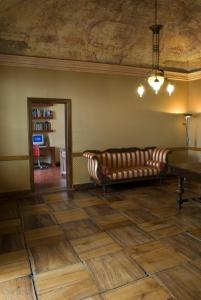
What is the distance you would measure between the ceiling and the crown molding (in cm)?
10

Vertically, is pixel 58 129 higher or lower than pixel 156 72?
lower

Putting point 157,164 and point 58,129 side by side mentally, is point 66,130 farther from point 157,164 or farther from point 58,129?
point 58,129

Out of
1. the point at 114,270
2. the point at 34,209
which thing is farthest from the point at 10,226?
the point at 114,270

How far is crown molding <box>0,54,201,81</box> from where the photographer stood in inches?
198

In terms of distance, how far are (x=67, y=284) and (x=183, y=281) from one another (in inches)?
44.2

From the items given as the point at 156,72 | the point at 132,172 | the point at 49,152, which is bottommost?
the point at 132,172

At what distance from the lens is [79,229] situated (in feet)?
11.9

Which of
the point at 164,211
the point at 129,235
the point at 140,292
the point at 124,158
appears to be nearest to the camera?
the point at 140,292

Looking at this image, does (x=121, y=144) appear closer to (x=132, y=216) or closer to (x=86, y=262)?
(x=132, y=216)

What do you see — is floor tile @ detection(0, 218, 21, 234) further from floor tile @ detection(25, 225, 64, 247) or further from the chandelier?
the chandelier

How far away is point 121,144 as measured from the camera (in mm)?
6207

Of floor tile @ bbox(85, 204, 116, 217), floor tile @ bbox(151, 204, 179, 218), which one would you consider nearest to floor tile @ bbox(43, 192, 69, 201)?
floor tile @ bbox(85, 204, 116, 217)

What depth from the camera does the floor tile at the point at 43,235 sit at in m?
3.26

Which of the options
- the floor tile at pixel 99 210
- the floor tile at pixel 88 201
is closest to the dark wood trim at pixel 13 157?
the floor tile at pixel 88 201
